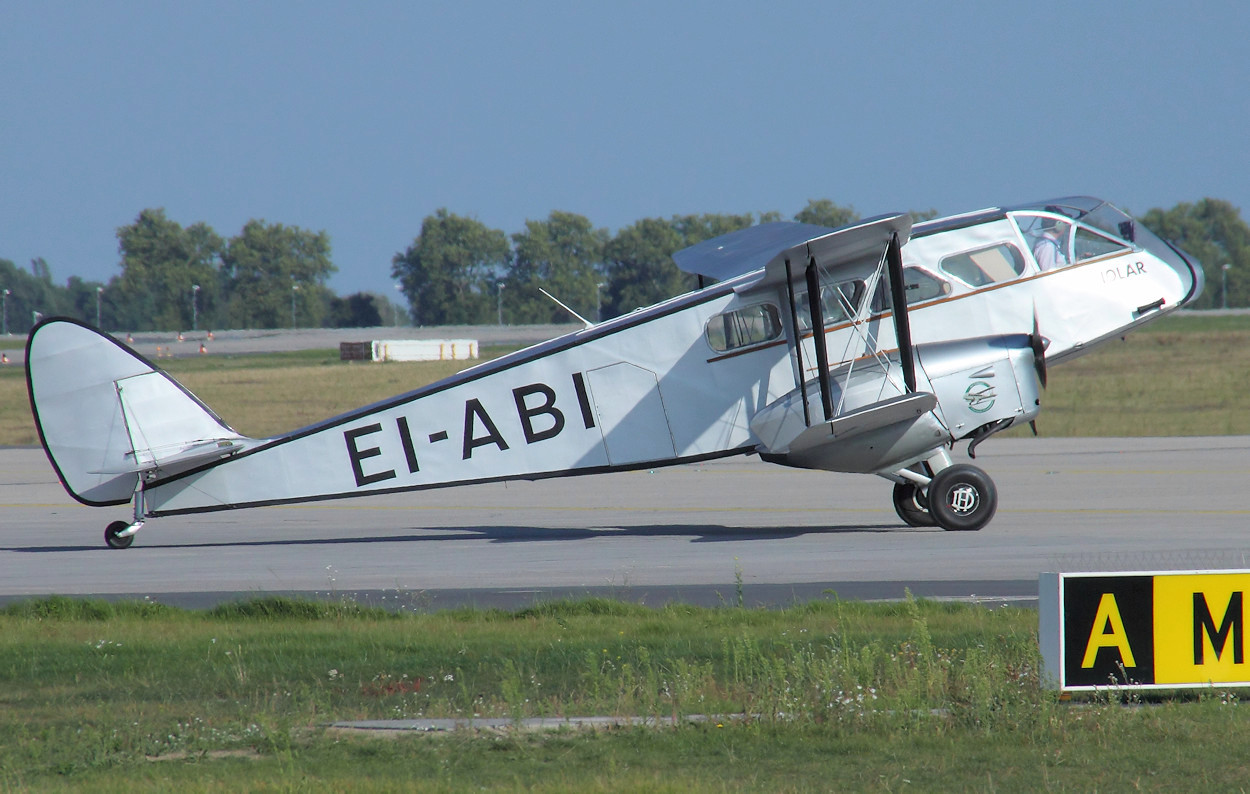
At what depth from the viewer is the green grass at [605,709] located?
5.87m

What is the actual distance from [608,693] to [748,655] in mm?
1096

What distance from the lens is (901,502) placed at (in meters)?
16.2

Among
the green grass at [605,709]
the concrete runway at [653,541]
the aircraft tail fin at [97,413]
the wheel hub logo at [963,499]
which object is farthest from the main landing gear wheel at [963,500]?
the aircraft tail fin at [97,413]

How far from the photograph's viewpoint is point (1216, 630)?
664cm

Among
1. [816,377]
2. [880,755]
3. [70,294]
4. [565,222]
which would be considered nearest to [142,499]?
[816,377]

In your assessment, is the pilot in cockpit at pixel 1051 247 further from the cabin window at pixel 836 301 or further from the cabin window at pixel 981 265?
the cabin window at pixel 836 301

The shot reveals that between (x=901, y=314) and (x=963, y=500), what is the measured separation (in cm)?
270

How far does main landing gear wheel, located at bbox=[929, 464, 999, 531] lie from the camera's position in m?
15.2

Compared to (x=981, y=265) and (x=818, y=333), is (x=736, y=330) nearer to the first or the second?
(x=818, y=333)

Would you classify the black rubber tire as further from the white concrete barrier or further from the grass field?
the white concrete barrier

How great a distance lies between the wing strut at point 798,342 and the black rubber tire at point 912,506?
2.30 metres

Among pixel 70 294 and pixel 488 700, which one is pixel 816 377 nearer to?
pixel 488 700

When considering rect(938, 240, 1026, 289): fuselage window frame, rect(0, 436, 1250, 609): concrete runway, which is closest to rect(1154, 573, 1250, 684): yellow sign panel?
rect(0, 436, 1250, 609): concrete runway

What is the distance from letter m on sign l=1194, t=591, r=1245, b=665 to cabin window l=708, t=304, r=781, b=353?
8894 millimetres
